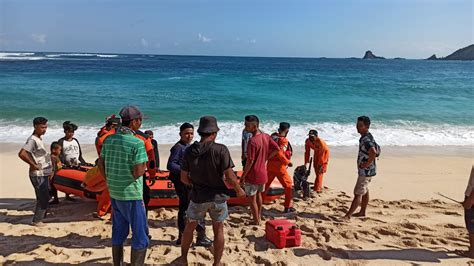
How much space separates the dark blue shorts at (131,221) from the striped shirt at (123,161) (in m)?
0.08

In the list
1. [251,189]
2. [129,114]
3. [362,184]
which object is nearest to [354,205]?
[362,184]

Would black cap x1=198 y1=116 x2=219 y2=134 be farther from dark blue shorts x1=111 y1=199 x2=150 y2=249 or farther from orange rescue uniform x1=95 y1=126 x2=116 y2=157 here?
orange rescue uniform x1=95 y1=126 x2=116 y2=157

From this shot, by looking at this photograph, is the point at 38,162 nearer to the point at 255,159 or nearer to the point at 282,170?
the point at 255,159

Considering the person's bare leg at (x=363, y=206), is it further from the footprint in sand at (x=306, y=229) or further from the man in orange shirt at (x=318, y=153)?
the man in orange shirt at (x=318, y=153)

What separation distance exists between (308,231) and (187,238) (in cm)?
191

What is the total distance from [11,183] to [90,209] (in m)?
2.43

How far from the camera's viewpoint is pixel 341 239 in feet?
16.7

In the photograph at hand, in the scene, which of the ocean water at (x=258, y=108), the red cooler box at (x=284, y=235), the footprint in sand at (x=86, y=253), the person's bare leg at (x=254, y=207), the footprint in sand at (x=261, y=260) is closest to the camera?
the footprint in sand at (x=261, y=260)

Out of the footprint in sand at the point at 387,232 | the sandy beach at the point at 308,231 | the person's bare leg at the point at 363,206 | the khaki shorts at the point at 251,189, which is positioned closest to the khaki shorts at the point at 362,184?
the person's bare leg at the point at 363,206

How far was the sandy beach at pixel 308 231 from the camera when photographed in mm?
4535

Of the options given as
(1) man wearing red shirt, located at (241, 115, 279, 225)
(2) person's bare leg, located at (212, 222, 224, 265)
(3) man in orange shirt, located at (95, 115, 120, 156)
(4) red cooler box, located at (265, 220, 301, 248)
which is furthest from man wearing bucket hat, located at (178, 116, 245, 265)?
(3) man in orange shirt, located at (95, 115, 120, 156)

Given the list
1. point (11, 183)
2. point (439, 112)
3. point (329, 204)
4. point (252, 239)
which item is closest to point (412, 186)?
point (329, 204)

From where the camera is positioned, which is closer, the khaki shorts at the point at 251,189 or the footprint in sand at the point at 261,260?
the footprint in sand at the point at 261,260

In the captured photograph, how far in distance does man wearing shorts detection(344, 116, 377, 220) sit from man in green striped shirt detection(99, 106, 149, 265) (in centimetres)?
308
